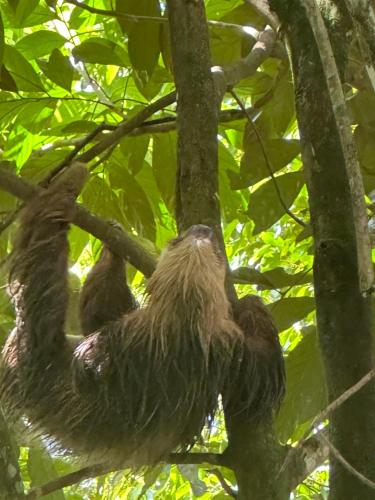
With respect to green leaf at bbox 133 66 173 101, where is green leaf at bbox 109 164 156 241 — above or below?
below

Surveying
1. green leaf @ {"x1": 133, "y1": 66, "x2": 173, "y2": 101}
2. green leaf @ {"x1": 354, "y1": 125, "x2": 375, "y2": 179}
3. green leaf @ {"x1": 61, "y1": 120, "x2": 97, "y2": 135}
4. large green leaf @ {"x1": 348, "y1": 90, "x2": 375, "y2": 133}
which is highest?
green leaf @ {"x1": 133, "y1": 66, "x2": 173, "y2": 101}

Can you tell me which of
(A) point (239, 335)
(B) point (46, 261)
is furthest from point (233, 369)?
(B) point (46, 261)

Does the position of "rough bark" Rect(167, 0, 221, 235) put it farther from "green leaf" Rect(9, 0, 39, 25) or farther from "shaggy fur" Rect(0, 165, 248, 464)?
"green leaf" Rect(9, 0, 39, 25)

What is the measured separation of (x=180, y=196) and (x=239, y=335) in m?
0.55

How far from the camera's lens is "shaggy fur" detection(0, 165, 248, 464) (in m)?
2.56

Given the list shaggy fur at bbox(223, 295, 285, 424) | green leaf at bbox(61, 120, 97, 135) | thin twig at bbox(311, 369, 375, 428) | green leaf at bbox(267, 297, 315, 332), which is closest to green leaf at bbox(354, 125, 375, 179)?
green leaf at bbox(267, 297, 315, 332)

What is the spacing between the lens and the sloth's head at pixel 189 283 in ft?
8.40

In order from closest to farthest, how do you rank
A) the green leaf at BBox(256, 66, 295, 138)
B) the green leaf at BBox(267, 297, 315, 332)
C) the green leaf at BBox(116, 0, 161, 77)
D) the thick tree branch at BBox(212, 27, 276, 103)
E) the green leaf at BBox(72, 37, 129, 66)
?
the thick tree branch at BBox(212, 27, 276, 103)
the green leaf at BBox(116, 0, 161, 77)
the green leaf at BBox(267, 297, 315, 332)
the green leaf at BBox(72, 37, 129, 66)
the green leaf at BBox(256, 66, 295, 138)

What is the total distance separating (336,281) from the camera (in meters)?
2.29

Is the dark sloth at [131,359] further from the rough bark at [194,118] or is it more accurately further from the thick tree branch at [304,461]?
the thick tree branch at [304,461]

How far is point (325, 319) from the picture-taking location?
2299mm

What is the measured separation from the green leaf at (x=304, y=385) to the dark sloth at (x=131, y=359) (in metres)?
0.35

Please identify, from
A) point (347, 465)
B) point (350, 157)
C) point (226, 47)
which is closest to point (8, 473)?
point (347, 465)

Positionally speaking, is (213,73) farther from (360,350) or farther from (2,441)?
(2,441)
